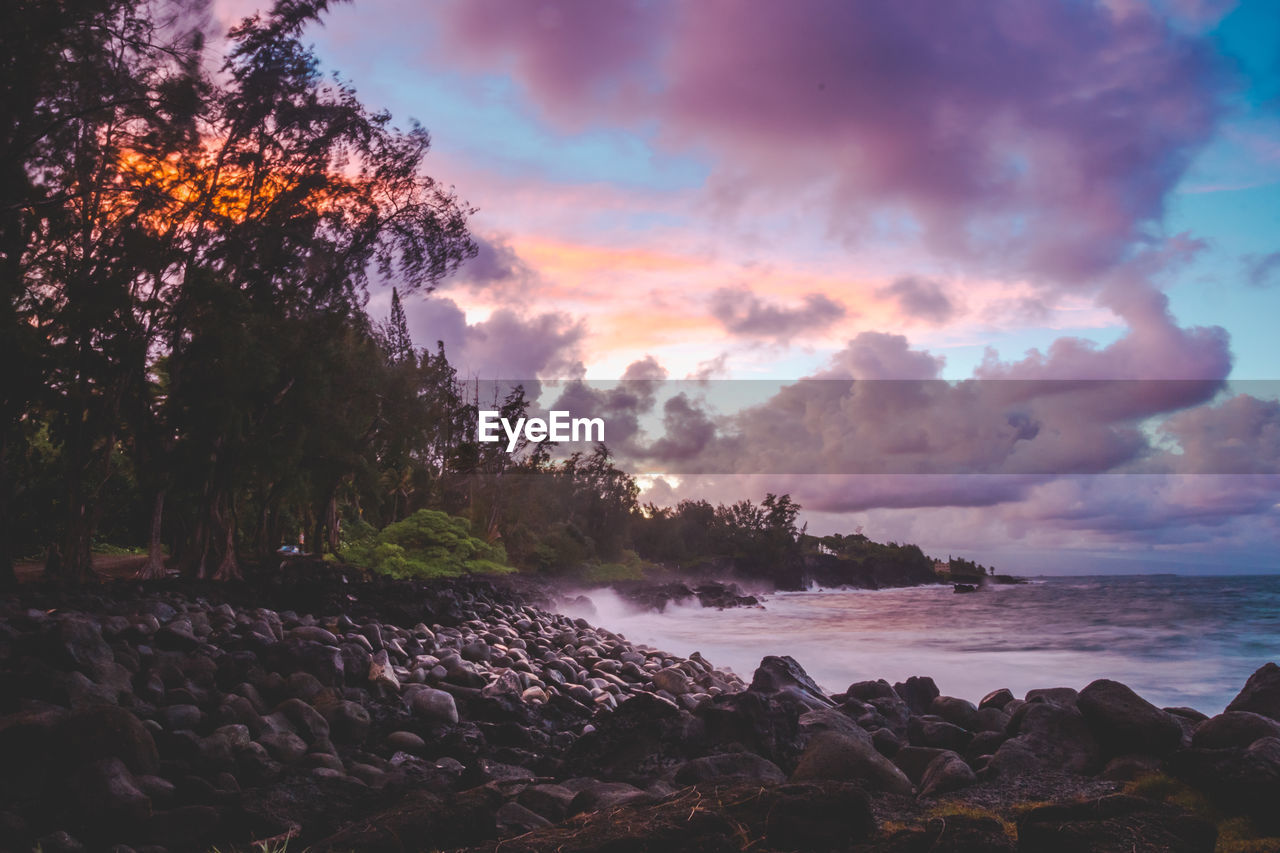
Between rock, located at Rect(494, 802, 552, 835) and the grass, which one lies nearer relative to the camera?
the grass

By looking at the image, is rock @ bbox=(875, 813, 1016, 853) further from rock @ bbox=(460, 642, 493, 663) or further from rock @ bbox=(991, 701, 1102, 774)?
rock @ bbox=(460, 642, 493, 663)

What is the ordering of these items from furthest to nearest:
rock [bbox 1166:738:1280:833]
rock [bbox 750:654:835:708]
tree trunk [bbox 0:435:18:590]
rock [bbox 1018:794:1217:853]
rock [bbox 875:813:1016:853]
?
tree trunk [bbox 0:435:18:590] < rock [bbox 750:654:835:708] < rock [bbox 1166:738:1280:833] < rock [bbox 1018:794:1217:853] < rock [bbox 875:813:1016:853]

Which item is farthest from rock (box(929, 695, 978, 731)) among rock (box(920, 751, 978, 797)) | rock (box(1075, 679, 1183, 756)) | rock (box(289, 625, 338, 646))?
rock (box(289, 625, 338, 646))

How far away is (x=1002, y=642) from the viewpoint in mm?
27656

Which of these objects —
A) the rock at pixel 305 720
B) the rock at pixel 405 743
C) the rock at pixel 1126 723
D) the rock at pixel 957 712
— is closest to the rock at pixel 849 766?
the rock at pixel 1126 723

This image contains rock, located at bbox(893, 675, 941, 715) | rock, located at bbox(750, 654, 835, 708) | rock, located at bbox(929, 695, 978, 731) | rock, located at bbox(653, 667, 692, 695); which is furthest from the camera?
rock, located at bbox(653, 667, 692, 695)

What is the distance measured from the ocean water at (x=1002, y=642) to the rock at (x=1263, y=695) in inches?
330

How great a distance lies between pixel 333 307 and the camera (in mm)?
21688

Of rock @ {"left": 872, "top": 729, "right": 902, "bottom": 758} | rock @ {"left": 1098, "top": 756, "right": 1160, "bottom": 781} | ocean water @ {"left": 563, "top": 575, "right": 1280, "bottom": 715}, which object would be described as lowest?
ocean water @ {"left": 563, "top": 575, "right": 1280, "bottom": 715}

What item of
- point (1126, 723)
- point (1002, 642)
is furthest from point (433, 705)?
point (1002, 642)

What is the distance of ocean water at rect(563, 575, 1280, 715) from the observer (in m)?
18.7

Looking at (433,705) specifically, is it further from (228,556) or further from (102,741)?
(228,556)

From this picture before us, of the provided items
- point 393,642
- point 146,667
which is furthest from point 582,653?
point 146,667

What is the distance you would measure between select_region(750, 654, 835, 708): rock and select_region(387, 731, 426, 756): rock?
3.83 m
